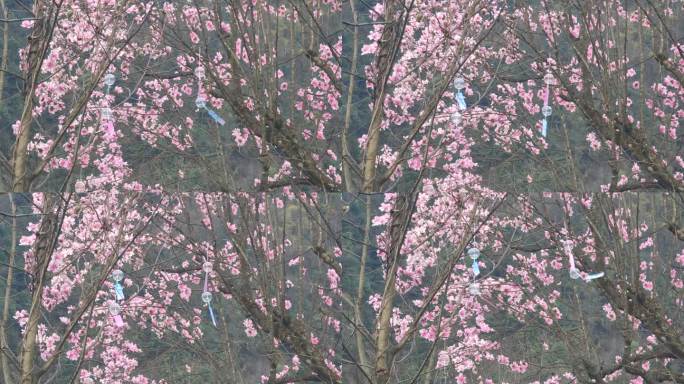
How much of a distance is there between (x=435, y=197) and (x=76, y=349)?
294 centimetres

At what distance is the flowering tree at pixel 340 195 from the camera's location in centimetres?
619

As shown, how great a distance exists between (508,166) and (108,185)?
322cm

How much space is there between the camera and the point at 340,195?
637cm

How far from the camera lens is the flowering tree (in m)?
6.19

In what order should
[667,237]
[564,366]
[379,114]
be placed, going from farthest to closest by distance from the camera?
1. [667,237]
2. [564,366]
3. [379,114]

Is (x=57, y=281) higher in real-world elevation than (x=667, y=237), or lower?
lower

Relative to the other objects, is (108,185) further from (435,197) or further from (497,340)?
(497,340)

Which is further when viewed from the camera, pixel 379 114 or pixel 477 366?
pixel 477 366

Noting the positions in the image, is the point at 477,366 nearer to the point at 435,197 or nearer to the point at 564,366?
the point at 564,366

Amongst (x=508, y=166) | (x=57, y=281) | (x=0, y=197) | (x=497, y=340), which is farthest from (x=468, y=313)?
(x=0, y=197)

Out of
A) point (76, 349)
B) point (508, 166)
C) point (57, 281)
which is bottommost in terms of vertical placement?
point (76, 349)

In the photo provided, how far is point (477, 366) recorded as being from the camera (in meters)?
6.94

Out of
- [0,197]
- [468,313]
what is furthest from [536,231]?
[0,197]

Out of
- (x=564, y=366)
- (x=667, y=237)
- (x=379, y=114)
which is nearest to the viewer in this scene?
(x=379, y=114)
